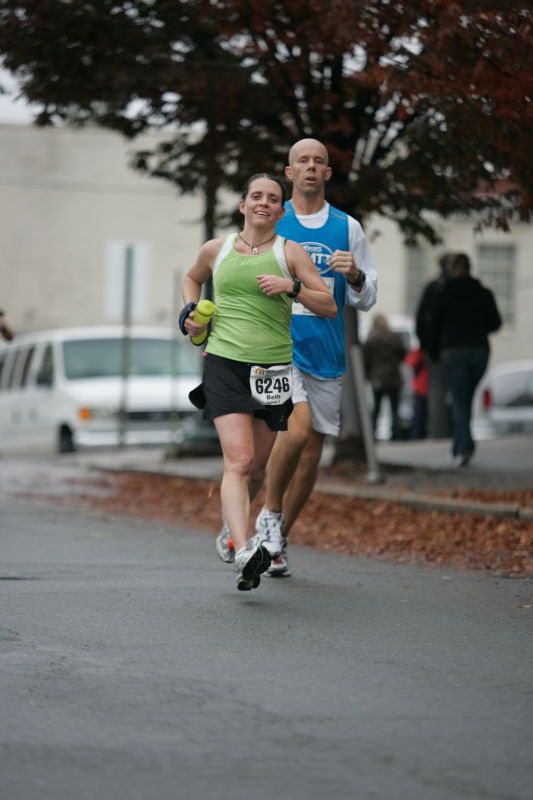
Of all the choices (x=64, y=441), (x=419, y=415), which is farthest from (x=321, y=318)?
(x=419, y=415)

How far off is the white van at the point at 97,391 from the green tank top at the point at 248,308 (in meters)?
12.0

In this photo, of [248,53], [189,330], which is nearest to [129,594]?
[189,330]

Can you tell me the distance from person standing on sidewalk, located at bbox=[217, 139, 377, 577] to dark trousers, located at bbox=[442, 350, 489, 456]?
21.9ft

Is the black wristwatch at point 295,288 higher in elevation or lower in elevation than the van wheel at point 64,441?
higher

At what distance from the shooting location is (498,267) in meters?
42.3

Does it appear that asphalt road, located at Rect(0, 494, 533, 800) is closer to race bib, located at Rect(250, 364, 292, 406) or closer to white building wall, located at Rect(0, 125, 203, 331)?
race bib, located at Rect(250, 364, 292, 406)

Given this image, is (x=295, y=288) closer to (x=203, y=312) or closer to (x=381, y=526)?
(x=203, y=312)

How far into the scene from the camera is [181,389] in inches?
830

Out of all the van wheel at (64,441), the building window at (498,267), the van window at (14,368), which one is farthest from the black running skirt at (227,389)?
the building window at (498,267)

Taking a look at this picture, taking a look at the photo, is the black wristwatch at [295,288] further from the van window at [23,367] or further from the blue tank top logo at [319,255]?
the van window at [23,367]

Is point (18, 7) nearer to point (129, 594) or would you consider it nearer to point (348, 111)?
point (348, 111)

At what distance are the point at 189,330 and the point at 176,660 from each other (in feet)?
6.29

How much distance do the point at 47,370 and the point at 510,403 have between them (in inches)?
308

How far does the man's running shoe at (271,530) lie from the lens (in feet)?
26.9
